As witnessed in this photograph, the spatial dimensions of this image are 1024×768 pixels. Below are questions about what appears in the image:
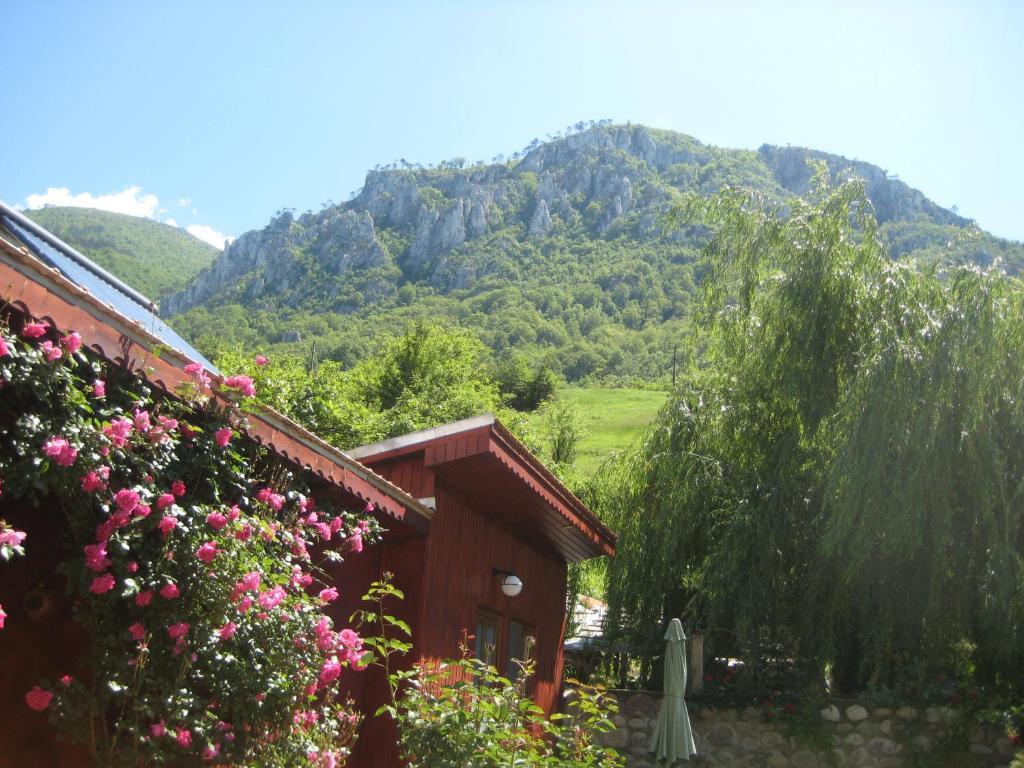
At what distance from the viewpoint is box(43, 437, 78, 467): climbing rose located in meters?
3.12

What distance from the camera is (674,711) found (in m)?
9.19

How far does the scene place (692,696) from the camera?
10.8 meters

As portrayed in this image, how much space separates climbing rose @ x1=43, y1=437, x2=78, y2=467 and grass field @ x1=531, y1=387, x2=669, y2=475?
34.0 meters

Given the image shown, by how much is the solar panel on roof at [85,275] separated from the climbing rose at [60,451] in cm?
179

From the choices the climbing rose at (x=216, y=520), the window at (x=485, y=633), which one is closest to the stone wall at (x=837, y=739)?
the window at (x=485, y=633)

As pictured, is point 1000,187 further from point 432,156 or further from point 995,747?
point 432,156

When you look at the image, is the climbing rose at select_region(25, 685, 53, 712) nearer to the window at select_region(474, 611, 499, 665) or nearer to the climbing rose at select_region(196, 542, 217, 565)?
the climbing rose at select_region(196, 542, 217, 565)

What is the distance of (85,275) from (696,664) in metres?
7.72

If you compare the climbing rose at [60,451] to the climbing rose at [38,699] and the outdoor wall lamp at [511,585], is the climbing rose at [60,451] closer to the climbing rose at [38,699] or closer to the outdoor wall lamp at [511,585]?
the climbing rose at [38,699]

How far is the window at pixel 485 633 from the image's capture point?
7777 mm

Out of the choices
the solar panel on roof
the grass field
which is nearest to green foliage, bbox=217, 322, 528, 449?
the solar panel on roof

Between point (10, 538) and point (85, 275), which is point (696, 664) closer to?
point (85, 275)

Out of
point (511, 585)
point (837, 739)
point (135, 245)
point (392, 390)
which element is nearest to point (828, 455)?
point (837, 739)

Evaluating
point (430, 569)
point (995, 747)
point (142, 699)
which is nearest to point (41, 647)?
point (142, 699)
